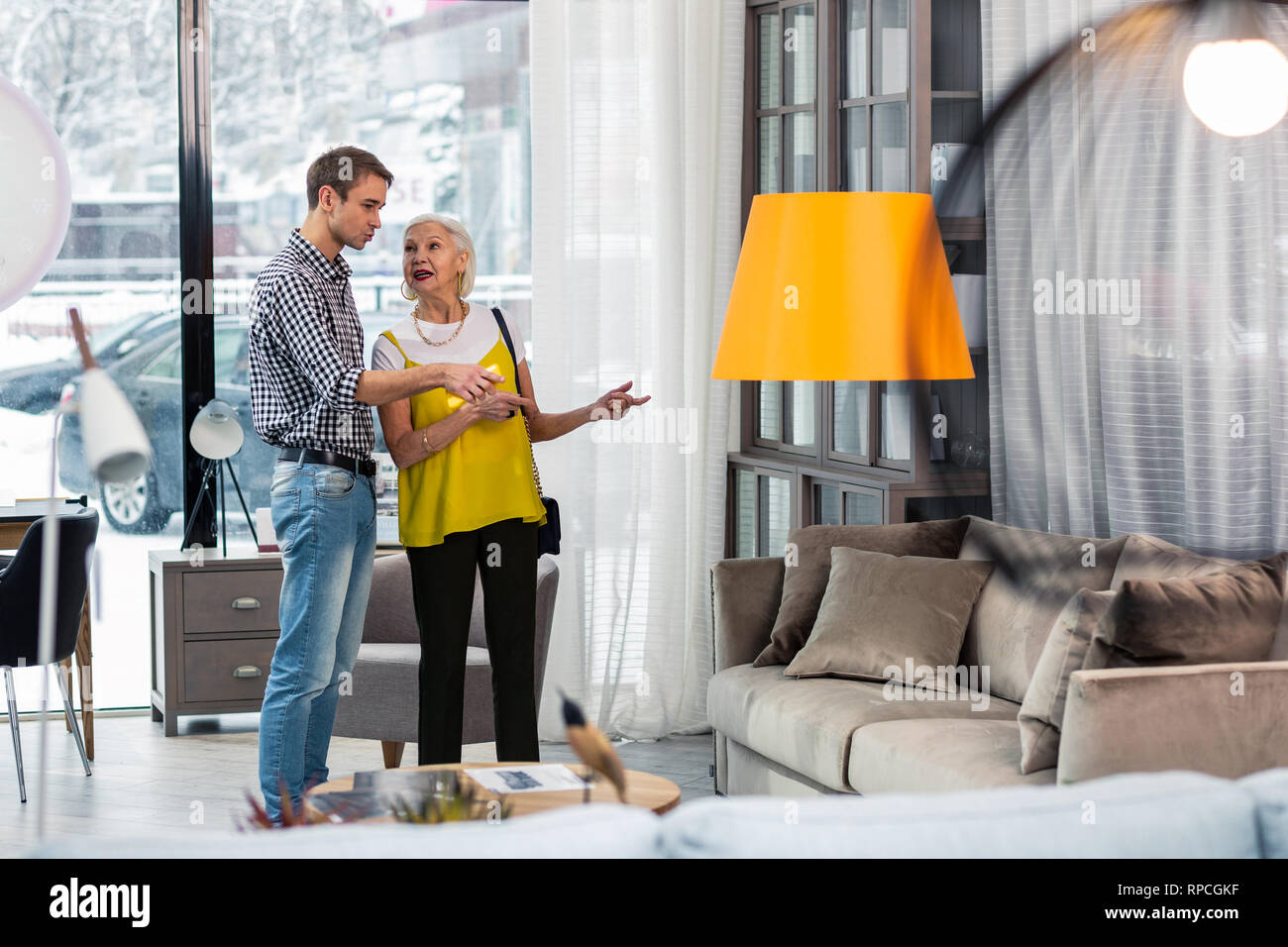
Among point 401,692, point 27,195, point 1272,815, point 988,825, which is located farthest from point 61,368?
point 1272,815

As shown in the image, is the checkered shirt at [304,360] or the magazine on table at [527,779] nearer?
the magazine on table at [527,779]

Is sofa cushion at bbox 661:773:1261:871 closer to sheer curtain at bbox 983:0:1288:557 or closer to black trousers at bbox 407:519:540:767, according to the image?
sheer curtain at bbox 983:0:1288:557

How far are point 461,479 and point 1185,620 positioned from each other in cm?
136

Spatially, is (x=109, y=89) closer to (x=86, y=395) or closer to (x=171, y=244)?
(x=171, y=244)

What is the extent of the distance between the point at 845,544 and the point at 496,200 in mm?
2132

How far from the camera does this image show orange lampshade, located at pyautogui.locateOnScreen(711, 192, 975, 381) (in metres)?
2.68

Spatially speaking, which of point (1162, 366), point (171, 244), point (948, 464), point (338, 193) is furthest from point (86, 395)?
point (171, 244)

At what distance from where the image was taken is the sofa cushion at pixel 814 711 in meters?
2.90

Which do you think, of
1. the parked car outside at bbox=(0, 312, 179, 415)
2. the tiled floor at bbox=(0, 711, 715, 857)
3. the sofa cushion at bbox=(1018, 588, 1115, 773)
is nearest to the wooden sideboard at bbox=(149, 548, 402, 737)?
the tiled floor at bbox=(0, 711, 715, 857)

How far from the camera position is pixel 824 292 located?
2760 mm

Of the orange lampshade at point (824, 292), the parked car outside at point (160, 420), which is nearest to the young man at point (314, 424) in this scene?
the orange lampshade at point (824, 292)

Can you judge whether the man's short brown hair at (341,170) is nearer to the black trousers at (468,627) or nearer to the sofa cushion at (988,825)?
the black trousers at (468,627)
